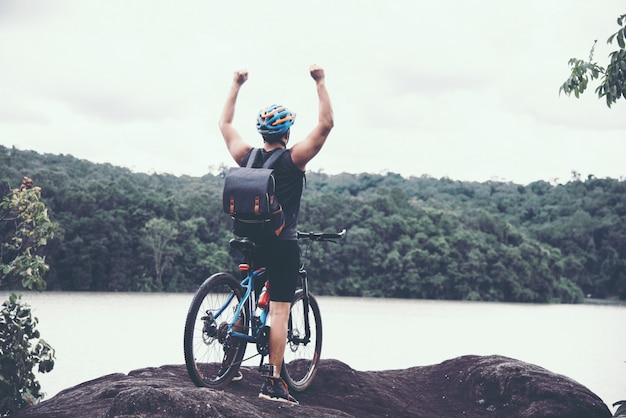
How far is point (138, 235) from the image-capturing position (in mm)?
60125

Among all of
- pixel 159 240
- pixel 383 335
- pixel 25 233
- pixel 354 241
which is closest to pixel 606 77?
pixel 25 233

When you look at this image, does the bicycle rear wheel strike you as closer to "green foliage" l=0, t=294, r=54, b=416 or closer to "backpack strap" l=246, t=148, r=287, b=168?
"backpack strap" l=246, t=148, r=287, b=168

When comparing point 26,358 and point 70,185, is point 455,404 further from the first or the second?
point 70,185

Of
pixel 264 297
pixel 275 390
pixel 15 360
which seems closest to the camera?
pixel 275 390

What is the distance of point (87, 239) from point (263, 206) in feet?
173

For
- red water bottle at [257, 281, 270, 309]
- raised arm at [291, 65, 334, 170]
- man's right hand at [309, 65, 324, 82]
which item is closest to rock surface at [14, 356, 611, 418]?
red water bottle at [257, 281, 270, 309]

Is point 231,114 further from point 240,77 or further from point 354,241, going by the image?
point 354,241

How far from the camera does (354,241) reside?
6744 cm

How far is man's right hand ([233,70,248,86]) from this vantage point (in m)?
6.14

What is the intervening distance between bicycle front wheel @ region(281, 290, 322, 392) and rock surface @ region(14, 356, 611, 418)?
0.14m

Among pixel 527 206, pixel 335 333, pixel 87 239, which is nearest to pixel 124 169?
pixel 87 239

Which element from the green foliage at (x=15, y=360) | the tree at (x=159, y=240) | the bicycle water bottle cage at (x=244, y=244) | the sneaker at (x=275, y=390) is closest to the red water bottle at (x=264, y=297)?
the bicycle water bottle cage at (x=244, y=244)

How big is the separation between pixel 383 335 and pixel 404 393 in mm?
32459

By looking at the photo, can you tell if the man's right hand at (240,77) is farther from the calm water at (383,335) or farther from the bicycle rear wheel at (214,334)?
the calm water at (383,335)
